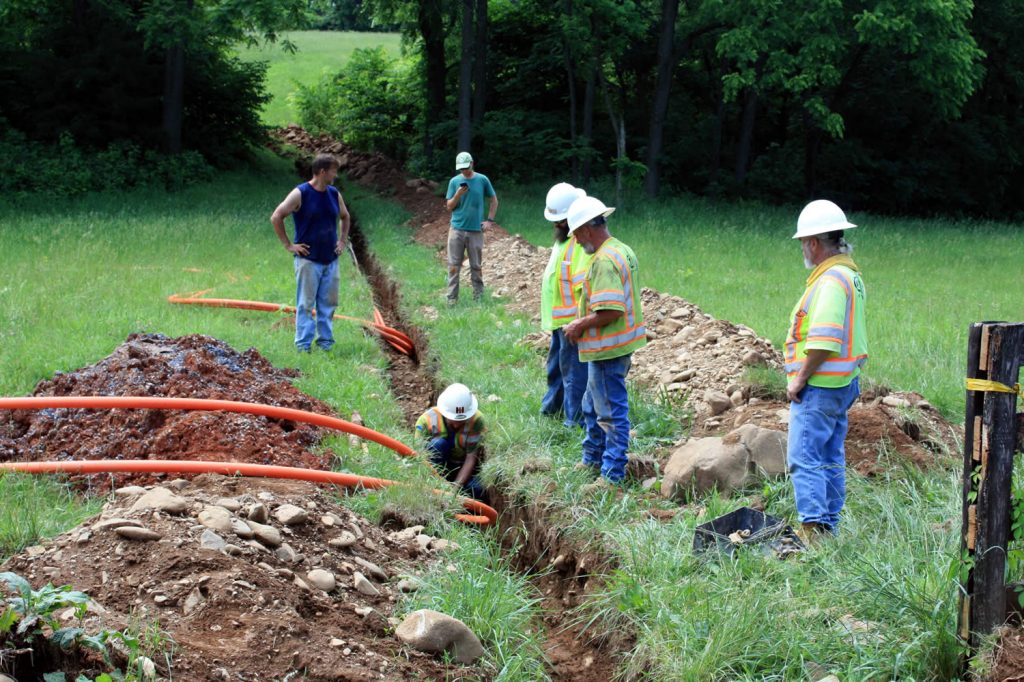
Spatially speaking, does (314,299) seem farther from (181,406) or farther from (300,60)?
(300,60)

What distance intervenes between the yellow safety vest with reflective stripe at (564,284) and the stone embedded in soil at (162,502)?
313 centimetres

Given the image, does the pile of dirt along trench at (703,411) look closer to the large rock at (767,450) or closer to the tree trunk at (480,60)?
the large rock at (767,450)

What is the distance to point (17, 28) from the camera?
27188 millimetres

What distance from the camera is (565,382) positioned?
289 inches

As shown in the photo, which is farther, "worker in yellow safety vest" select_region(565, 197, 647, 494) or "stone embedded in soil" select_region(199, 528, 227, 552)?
"worker in yellow safety vest" select_region(565, 197, 647, 494)

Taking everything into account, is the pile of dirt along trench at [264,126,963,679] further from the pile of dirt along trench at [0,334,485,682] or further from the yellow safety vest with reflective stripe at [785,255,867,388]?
the yellow safety vest with reflective stripe at [785,255,867,388]

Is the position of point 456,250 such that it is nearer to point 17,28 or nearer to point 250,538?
point 250,538

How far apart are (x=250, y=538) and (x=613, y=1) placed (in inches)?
875

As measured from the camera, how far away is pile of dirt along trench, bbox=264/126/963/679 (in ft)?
19.5

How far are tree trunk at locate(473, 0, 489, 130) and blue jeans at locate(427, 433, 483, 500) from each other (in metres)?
20.9

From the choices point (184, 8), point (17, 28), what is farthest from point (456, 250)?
point (17, 28)

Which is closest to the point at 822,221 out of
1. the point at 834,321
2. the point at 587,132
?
the point at 834,321

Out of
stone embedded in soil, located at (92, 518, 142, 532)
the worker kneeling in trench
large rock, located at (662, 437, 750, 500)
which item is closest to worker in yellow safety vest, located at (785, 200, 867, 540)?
large rock, located at (662, 437, 750, 500)

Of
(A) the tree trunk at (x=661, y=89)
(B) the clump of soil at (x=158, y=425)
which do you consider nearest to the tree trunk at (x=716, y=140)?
(A) the tree trunk at (x=661, y=89)
